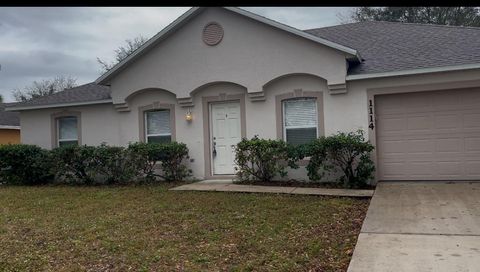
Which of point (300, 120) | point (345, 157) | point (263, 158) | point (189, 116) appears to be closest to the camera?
point (345, 157)

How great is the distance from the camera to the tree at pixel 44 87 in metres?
45.2

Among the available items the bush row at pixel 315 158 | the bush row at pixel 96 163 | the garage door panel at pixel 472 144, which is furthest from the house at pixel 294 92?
the bush row at pixel 96 163

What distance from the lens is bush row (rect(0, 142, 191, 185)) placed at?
12328 millimetres

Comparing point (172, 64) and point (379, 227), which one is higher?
point (172, 64)

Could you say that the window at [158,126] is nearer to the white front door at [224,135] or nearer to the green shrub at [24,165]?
the white front door at [224,135]

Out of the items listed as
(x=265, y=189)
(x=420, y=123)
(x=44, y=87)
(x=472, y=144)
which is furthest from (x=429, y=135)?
→ (x=44, y=87)

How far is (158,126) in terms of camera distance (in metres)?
13.3

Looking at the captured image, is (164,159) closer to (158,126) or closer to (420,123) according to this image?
(158,126)

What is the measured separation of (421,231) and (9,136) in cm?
2367

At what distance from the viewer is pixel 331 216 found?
7.56 meters

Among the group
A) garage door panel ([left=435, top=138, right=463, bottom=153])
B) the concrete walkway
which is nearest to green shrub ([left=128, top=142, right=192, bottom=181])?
the concrete walkway

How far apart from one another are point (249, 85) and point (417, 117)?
4206 millimetres
